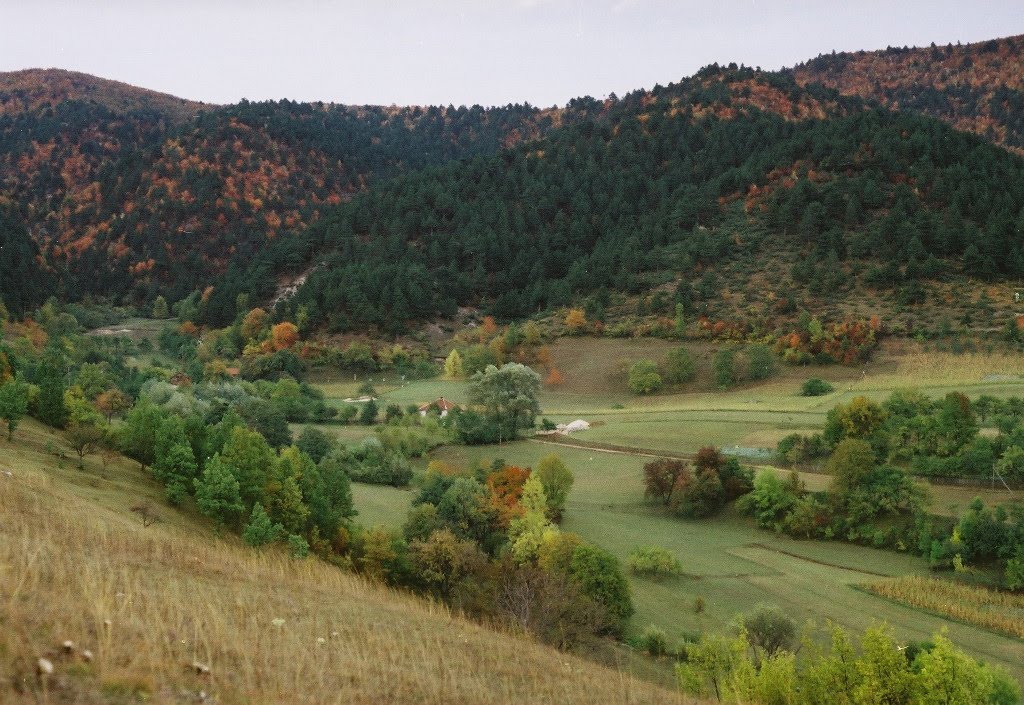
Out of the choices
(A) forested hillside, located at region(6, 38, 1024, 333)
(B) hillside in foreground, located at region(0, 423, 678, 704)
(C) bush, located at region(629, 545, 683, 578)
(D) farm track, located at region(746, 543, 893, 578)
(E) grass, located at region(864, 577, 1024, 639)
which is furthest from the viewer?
(A) forested hillside, located at region(6, 38, 1024, 333)

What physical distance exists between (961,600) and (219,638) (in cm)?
3638

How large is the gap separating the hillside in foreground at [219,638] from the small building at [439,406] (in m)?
61.6

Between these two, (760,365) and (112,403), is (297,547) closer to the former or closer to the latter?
(112,403)

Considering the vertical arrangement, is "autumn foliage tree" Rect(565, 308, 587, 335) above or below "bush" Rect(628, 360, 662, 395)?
above

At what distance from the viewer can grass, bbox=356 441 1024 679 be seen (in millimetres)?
35500

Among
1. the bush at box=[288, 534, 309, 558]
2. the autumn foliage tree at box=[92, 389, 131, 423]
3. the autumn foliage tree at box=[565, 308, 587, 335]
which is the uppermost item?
the autumn foliage tree at box=[565, 308, 587, 335]

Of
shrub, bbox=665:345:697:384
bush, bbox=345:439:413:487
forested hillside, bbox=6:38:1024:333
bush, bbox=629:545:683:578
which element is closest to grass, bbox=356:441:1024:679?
bush, bbox=629:545:683:578

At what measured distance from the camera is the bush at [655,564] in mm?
42500

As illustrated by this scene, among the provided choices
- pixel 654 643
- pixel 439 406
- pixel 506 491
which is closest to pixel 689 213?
pixel 439 406

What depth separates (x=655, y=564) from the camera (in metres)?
42.6

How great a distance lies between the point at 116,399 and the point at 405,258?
84167 mm

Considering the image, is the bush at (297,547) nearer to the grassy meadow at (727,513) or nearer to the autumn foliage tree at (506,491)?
the grassy meadow at (727,513)

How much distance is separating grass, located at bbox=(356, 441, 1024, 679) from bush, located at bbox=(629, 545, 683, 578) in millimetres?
652

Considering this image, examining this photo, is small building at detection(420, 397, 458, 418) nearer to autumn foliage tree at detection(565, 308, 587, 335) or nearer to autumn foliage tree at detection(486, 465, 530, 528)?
autumn foliage tree at detection(486, 465, 530, 528)
